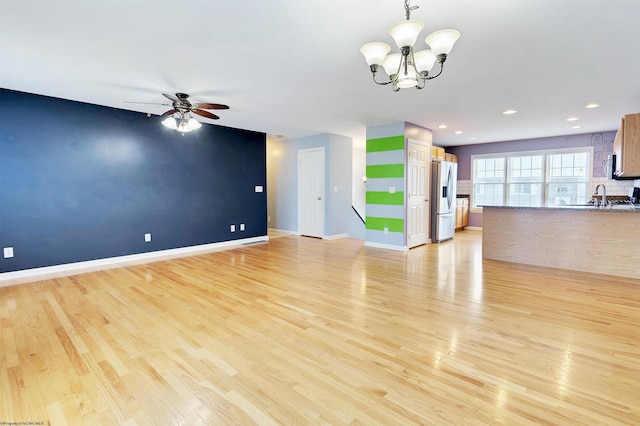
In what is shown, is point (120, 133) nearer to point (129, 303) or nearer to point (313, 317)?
point (129, 303)

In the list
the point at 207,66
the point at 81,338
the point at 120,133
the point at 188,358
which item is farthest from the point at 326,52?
the point at 120,133

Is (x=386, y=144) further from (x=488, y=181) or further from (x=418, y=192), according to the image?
(x=488, y=181)

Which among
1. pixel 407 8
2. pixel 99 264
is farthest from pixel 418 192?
pixel 99 264

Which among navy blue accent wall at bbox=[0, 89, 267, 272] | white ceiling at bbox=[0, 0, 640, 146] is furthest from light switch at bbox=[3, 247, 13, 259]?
white ceiling at bbox=[0, 0, 640, 146]

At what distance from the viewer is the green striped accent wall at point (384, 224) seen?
223 inches

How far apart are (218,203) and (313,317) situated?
4.15 m

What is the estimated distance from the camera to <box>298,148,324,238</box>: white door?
7043 mm

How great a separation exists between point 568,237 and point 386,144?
3249 mm

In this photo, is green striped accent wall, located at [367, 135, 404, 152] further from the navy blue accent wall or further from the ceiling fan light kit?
the ceiling fan light kit

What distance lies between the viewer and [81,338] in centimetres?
231

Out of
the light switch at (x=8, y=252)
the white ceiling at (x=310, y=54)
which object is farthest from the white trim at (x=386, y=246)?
the light switch at (x=8, y=252)

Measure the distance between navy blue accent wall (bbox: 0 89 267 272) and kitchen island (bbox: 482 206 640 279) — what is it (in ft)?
16.6

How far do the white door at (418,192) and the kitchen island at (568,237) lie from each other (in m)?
1.25

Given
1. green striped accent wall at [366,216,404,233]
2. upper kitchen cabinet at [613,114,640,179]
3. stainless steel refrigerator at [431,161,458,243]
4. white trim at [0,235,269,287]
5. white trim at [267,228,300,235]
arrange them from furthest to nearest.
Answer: white trim at [267,228,300,235], stainless steel refrigerator at [431,161,458,243], green striped accent wall at [366,216,404,233], white trim at [0,235,269,287], upper kitchen cabinet at [613,114,640,179]
